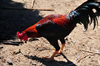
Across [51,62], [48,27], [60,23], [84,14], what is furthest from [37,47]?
[84,14]

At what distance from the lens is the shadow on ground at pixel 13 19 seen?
578 cm

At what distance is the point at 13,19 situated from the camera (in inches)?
270

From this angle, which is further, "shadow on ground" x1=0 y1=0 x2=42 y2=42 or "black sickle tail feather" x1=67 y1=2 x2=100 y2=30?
"shadow on ground" x1=0 y1=0 x2=42 y2=42

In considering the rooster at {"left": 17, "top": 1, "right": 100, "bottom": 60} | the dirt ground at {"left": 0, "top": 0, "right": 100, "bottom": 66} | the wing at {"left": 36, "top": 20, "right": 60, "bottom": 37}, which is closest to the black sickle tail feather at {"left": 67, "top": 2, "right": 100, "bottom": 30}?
the rooster at {"left": 17, "top": 1, "right": 100, "bottom": 60}

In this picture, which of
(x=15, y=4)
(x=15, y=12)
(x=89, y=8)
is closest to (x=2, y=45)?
(x=15, y=12)

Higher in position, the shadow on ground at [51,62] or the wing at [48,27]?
→ the wing at [48,27]

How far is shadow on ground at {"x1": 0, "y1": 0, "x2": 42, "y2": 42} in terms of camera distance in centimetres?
578

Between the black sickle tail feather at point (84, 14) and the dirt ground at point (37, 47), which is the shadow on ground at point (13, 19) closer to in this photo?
the dirt ground at point (37, 47)

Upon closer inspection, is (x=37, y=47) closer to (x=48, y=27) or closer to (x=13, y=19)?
(x=48, y=27)

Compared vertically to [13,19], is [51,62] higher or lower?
lower

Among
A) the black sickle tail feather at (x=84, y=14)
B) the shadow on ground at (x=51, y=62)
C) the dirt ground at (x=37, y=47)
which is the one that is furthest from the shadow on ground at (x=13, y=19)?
the black sickle tail feather at (x=84, y=14)

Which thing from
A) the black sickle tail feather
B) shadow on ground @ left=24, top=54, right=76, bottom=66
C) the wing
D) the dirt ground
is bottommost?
shadow on ground @ left=24, top=54, right=76, bottom=66

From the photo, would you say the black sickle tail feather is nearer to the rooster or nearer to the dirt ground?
the rooster

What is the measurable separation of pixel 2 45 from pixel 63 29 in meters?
2.75
